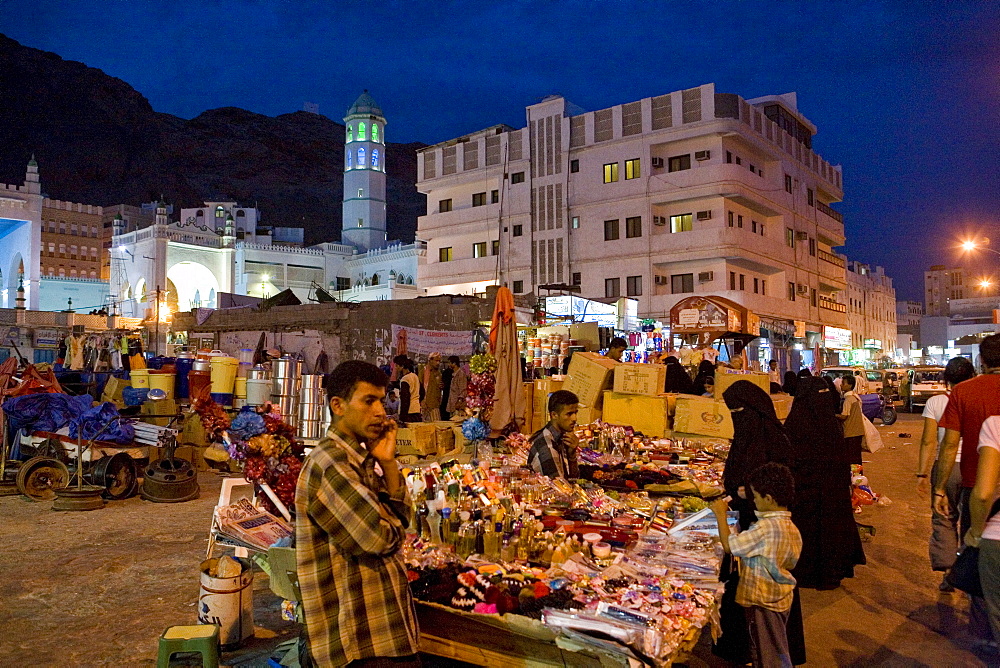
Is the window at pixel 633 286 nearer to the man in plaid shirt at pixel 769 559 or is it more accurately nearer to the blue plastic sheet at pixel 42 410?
the blue plastic sheet at pixel 42 410

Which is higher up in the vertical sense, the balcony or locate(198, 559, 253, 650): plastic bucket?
the balcony

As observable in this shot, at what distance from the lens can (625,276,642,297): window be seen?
31078mm

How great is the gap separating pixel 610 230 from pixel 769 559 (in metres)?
29.9

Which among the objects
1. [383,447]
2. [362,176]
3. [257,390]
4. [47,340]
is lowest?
[257,390]

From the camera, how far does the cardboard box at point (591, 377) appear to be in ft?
26.5

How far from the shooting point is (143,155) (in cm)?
9062

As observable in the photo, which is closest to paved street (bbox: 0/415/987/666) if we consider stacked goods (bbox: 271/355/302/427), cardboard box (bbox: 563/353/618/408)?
stacked goods (bbox: 271/355/302/427)

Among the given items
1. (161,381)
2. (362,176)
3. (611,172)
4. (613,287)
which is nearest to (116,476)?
(161,381)

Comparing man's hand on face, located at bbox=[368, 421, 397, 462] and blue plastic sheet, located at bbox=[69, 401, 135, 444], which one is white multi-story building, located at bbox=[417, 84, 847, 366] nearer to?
blue plastic sheet, located at bbox=[69, 401, 135, 444]

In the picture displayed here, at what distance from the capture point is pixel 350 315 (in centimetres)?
2047

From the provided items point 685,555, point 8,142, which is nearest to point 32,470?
point 685,555

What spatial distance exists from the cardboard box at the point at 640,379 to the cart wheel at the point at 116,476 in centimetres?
626

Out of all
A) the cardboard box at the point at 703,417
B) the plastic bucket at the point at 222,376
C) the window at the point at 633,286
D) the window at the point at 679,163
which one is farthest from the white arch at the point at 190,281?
the cardboard box at the point at 703,417

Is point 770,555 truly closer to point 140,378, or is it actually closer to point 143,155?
point 140,378
